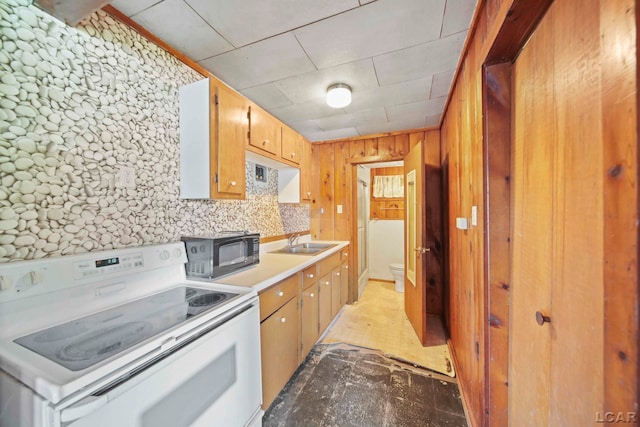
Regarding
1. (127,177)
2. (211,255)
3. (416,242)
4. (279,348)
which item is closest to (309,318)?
(279,348)

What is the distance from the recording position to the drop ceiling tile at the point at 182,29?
3.92 ft

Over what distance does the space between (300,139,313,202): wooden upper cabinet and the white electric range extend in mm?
1532

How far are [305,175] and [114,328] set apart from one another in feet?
6.95

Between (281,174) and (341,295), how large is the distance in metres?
1.64

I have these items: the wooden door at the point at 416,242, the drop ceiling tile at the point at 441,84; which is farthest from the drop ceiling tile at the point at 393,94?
the wooden door at the point at 416,242

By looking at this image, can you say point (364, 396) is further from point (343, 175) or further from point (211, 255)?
point (343, 175)

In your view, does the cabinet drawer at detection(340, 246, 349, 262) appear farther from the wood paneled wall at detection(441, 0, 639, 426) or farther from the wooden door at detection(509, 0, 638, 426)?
the wooden door at detection(509, 0, 638, 426)

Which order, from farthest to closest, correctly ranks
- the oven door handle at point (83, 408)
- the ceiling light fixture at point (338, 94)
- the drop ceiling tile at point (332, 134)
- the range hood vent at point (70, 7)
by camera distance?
the drop ceiling tile at point (332, 134) < the ceiling light fixture at point (338, 94) < the range hood vent at point (70, 7) < the oven door handle at point (83, 408)

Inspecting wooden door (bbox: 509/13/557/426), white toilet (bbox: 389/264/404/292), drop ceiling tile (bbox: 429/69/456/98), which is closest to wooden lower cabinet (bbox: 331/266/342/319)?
white toilet (bbox: 389/264/404/292)

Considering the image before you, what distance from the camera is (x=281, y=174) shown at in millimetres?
2656

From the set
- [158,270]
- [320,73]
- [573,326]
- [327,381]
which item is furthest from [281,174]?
[573,326]

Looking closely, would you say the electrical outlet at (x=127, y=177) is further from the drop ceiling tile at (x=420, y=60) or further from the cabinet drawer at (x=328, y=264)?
the drop ceiling tile at (x=420, y=60)

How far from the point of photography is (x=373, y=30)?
1.33 metres

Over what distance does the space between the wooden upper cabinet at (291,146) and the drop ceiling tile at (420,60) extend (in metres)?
0.96
